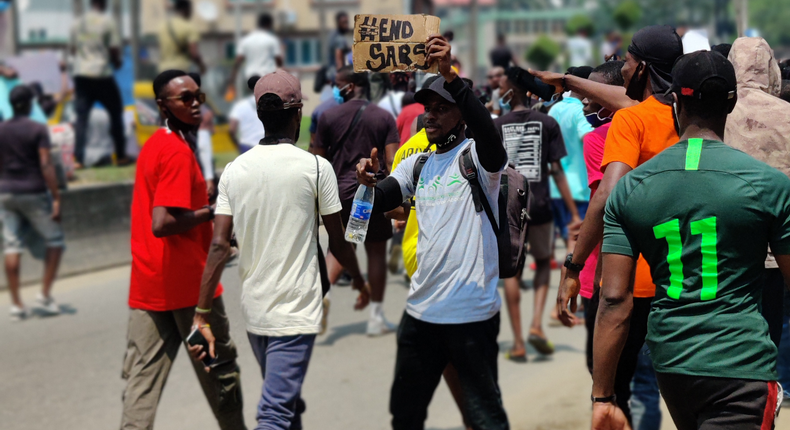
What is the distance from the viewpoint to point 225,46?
2037 inches

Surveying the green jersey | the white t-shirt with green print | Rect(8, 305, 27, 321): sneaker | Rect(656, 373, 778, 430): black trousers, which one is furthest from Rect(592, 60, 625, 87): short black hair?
Rect(8, 305, 27, 321): sneaker

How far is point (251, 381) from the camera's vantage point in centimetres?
668

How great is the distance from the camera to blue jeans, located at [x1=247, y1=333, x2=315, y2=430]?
3967 mm

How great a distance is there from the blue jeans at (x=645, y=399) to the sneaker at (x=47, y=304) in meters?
6.37

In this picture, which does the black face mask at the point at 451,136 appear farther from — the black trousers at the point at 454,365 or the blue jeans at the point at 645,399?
the blue jeans at the point at 645,399

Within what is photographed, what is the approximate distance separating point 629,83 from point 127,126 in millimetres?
12139

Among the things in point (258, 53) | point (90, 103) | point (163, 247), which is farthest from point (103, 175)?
point (163, 247)

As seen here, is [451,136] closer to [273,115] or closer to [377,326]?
[273,115]

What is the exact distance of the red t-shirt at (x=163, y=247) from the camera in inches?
175

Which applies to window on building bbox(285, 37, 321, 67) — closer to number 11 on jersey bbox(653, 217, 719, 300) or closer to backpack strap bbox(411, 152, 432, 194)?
backpack strap bbox(411, 152, 432, 194)

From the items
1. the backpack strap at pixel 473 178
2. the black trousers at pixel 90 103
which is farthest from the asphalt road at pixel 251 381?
the black trousers at pixel 90 103

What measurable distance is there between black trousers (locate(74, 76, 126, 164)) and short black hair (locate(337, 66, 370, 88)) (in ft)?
24.5

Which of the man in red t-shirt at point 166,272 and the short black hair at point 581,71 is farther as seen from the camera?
the man in red t-shirt at point 166,272

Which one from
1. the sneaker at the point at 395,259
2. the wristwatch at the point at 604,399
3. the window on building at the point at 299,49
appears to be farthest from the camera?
the window on building at the point at 299,49
